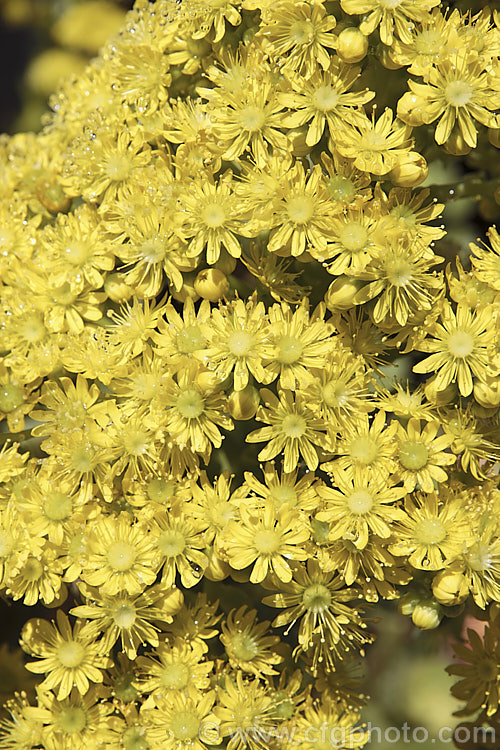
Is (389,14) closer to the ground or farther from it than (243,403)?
farther from it

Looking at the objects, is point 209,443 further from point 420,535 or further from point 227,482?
point 420,535

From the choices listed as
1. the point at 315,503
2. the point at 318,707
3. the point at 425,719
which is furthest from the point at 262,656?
the point at 425,719

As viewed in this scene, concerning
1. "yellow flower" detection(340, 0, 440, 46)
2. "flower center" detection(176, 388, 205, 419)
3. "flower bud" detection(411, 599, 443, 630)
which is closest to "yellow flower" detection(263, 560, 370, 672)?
"flower bud" detection(411, 599, 443, 630)

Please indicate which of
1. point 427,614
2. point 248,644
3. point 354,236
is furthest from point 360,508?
point 354,236

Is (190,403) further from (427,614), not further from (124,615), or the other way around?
(427,614)

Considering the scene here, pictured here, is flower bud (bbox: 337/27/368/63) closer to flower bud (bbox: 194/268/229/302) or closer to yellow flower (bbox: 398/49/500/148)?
yellow flower (bbox: 398/49/500/148)

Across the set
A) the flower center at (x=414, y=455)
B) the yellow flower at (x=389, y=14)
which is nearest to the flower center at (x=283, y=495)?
the flower center at (x=414, y=455)
